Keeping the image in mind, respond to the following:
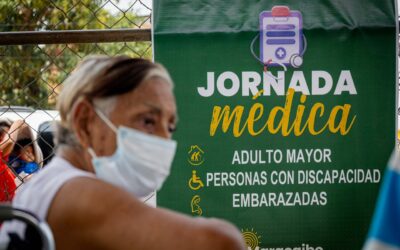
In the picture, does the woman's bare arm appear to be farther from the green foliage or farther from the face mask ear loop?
the green foliage

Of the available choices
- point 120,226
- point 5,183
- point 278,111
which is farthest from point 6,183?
point 120,226

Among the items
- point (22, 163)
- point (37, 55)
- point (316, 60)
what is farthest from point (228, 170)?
point (37, 55)

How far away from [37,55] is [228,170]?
11116 mm

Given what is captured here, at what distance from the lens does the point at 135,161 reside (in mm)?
1959

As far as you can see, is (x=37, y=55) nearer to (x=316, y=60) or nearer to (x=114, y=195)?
(x=316, y=60)

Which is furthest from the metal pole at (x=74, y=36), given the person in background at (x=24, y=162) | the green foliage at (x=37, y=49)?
the green foliage at (x=37, y=49)

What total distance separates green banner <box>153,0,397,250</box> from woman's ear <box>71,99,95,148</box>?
4.63 ft

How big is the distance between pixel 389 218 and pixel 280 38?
2290 mm

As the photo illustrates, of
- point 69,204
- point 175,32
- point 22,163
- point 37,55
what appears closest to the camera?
point 69,204

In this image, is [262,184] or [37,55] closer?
[262,184]

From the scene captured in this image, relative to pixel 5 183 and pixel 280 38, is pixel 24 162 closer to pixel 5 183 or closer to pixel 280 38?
pixel 5 183

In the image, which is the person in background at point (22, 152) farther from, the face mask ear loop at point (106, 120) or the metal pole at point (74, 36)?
the face mask ear loop at point (106, 120)

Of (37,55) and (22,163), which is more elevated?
(22,163)

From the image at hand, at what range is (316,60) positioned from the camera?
341 centimetres
